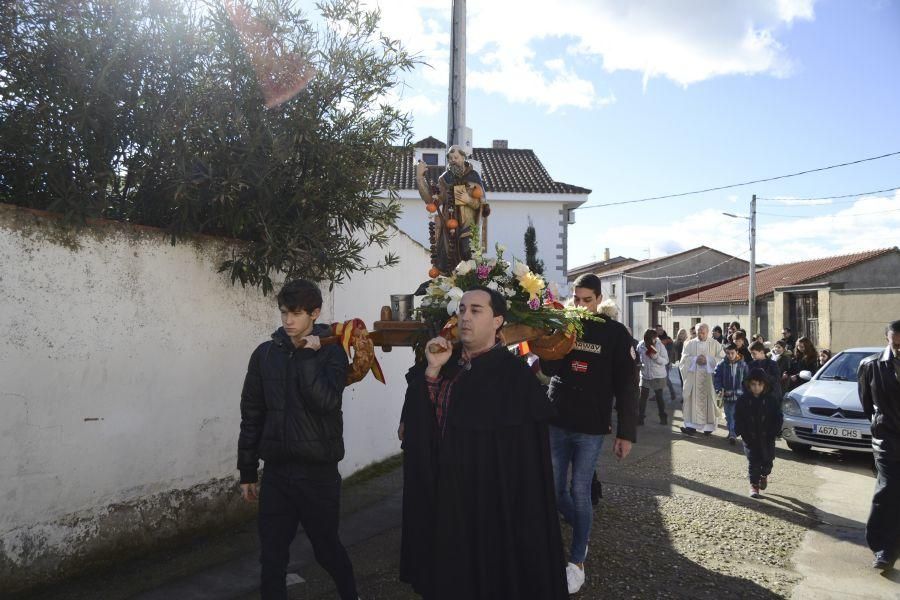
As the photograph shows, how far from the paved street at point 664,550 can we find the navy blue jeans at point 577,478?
33 cm

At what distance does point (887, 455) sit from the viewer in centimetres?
504

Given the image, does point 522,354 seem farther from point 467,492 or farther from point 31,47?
point 31,47

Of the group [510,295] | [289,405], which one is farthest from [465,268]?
[289,405]

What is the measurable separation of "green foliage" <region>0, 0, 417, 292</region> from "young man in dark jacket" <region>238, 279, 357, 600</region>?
5.88 feet

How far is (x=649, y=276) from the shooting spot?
46.0 metres

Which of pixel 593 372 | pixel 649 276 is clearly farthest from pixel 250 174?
pixel 649 276

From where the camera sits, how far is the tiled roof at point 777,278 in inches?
1137

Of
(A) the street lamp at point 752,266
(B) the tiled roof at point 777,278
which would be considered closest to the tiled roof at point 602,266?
(B) the tiled roof at point 777,278

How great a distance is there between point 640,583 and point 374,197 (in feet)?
12.4

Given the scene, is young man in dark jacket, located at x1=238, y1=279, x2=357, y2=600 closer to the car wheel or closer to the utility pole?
the utility pole

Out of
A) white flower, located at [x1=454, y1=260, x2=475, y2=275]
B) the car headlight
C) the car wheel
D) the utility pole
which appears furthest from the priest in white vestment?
white flower, located at [x1=454, y1=260, x2=475, y2=275]

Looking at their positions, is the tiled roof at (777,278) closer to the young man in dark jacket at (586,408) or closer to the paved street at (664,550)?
the paved street at (664,550)

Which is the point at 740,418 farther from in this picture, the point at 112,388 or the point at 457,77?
the point at 112,388

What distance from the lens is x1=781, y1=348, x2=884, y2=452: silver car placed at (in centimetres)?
894
